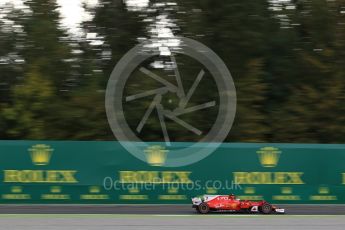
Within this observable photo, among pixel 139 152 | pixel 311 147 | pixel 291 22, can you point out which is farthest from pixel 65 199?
pixel 291 22

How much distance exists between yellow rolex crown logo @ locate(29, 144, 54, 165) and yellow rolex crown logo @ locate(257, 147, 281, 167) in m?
5.82

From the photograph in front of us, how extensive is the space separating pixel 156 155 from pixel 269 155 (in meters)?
3.17

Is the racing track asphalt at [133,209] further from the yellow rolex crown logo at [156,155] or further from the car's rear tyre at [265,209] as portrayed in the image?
the yellow rolex crown logo at [156,155]

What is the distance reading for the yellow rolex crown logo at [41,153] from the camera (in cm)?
1591

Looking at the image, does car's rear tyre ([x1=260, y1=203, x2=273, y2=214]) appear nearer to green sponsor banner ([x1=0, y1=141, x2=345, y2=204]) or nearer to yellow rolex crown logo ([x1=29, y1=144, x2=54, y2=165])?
green sponsor banner ([x1=0, y1=141, x2=345, y2=204])

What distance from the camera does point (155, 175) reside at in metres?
15.9

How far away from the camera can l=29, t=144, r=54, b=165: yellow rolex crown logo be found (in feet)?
52.2

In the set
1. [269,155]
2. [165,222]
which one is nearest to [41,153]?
[165,222]

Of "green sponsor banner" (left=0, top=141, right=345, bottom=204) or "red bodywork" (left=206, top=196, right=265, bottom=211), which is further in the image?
"green sponsor banner" (left=0, top=141, right=345, bottom=204)

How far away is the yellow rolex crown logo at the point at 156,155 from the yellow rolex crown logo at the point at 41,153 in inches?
105

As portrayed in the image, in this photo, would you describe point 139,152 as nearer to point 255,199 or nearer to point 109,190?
point 109,190

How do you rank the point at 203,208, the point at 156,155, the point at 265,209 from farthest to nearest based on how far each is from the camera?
the point at 156,155
the point at 265,209
the point at 203,208

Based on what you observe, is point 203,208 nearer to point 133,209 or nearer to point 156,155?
point 133,209

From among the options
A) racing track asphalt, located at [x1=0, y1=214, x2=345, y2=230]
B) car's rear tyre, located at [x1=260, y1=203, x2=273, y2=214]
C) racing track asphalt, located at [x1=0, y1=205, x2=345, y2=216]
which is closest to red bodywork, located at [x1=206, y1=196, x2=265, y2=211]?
car's rear tyre, located at [x1=260, y1=203, x2=273, y2=214]
